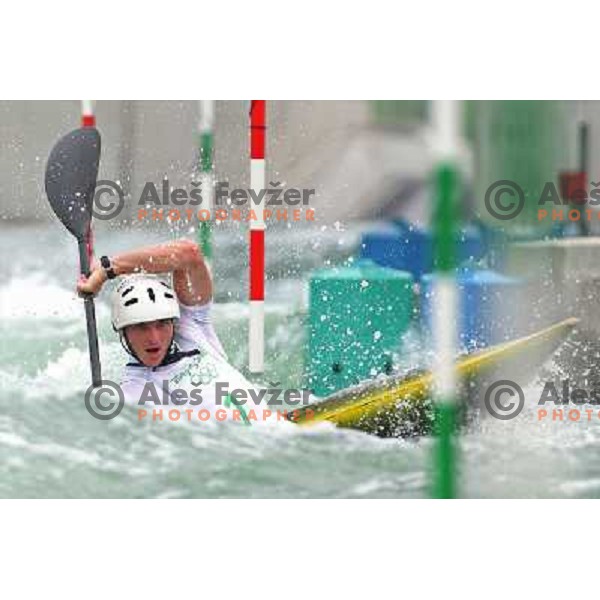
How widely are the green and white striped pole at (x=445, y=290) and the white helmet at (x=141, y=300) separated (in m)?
0.57

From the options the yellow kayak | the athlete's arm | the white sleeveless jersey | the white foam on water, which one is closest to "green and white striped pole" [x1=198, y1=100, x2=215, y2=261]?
the athlete's arm

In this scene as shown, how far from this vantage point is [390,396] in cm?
341

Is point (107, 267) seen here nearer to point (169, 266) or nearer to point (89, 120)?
point (169, 266)

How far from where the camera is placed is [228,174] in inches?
133

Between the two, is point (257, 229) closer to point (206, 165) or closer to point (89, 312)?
point (206, 165)

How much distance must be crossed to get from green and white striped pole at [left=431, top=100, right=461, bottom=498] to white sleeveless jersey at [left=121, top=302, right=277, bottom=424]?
36 centimetres

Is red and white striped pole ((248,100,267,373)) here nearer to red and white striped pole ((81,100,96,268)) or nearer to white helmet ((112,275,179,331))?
white helmet ((112,275,179,331))

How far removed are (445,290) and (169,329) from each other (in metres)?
0.59

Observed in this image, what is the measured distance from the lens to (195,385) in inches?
135

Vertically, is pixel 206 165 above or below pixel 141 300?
above

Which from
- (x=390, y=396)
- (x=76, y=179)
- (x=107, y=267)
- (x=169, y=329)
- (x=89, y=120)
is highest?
(x=89, y=120)

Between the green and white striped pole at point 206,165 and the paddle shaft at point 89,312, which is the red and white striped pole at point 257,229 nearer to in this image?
the green and white striped pole at point 206,165

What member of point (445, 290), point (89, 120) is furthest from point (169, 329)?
point (445, 290)

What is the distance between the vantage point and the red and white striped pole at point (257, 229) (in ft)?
11.1
